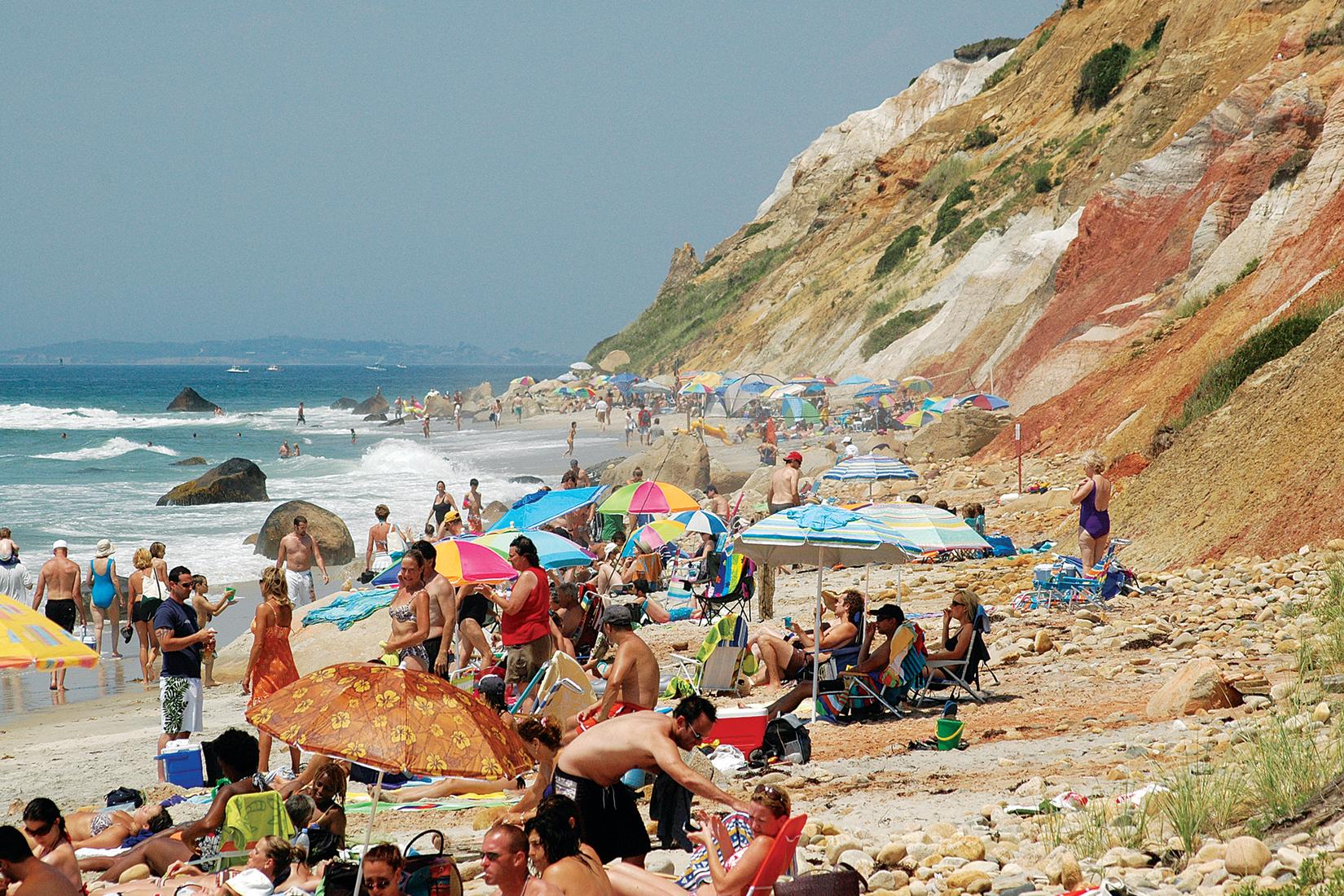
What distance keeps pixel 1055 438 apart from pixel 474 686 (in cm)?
1675

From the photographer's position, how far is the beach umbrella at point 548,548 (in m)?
11.5

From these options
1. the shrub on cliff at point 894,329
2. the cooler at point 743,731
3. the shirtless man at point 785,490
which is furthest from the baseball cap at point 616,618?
the shrub on cliff at point 894,329

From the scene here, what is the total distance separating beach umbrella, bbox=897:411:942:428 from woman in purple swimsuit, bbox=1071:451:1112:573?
1796 centimetres

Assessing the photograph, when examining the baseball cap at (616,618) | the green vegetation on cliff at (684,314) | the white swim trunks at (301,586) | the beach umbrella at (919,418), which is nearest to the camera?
the baseball cap at (616,618)

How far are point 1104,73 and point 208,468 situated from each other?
115ft

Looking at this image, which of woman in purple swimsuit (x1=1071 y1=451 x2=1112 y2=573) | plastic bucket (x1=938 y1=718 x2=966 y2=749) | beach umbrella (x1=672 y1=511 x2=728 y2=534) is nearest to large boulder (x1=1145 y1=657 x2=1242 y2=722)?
plastic bucket (x1=938 y1=718 x2=966 y2=749)

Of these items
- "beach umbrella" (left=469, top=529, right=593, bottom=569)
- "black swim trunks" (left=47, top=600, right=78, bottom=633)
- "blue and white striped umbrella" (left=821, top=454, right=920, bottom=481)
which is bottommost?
"black swim trunks" (left=47, top=600, right=78, bottom=633)

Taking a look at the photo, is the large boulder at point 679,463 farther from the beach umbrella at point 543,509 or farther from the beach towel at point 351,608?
the beach towel at point 351,608

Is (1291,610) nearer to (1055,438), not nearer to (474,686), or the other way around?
(474,686)

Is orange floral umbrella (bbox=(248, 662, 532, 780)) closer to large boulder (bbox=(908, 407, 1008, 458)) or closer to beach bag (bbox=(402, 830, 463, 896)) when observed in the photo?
beach bag (bbox=(402, 830, 463, 896))

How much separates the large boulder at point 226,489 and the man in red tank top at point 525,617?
2515 cm

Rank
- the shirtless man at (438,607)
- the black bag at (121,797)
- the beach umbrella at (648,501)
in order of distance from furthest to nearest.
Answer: the beach umbrella at (648,501) < the shirtless man at (438,607) < the black bag at (121,797)

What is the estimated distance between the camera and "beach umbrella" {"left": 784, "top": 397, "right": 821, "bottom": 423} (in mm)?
35125

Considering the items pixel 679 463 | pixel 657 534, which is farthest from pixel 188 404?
pixel 657 534
